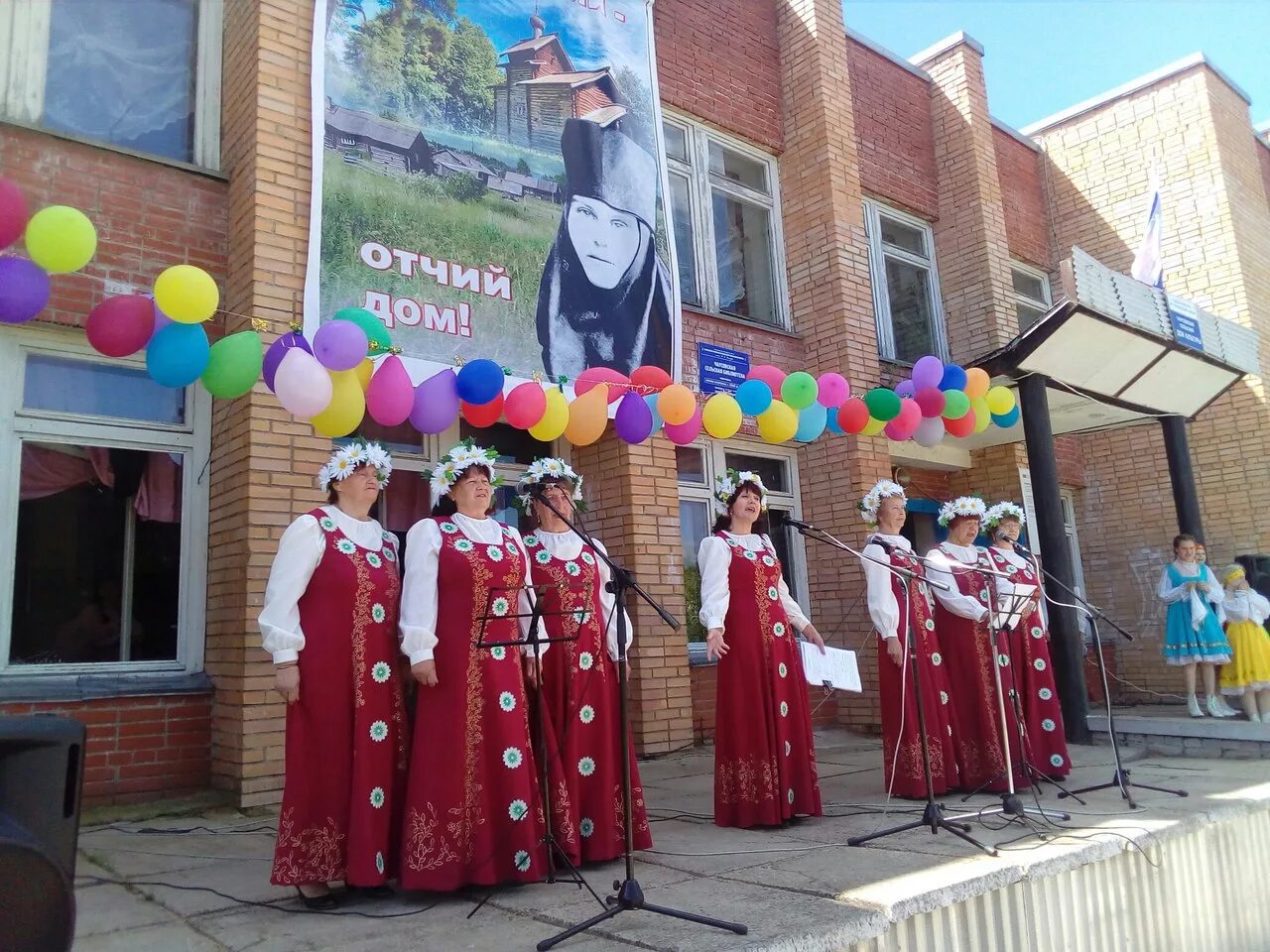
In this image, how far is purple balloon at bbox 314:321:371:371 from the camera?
4.35 metres

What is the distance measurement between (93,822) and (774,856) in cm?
339

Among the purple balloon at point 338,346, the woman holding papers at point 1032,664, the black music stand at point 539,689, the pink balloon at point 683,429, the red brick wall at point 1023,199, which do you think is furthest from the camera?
the red brick wall at point 1023,199

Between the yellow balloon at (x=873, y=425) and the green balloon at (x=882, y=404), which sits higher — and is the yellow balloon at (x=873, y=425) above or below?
below

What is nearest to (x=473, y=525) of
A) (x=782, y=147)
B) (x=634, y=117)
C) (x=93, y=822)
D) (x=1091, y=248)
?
(x=93, y=822)

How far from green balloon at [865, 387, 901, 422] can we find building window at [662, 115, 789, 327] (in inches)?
86.5

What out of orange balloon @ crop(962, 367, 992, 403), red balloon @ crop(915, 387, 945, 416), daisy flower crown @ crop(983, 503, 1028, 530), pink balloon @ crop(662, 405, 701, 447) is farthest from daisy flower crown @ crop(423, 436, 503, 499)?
orange balloon @ crop(962, 367, 992, 403)

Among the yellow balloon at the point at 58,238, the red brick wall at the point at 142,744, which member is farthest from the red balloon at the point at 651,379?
the red brick wall at the point at 142,744

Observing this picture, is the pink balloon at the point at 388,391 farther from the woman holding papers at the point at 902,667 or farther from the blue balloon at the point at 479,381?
the woman holding papers at the point at 902,667

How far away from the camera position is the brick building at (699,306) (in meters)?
5.22

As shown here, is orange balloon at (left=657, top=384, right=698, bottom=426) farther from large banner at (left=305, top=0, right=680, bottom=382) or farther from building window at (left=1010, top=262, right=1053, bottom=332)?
building window at (left=1010, top=262, right=1053, bottom=332)

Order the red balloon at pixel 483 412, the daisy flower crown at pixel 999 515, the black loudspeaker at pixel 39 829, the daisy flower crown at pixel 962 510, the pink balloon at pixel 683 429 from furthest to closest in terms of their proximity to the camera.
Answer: the daisy flower crown at pixel 999 515 → the daisy flower crown at pixel 962 510 → the pink balloon at pixel 683 429 → the red balloon at pixel 483 412 → the black loudspeaker at pixel 39 829

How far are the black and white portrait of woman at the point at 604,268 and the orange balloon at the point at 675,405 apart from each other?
4.16ft

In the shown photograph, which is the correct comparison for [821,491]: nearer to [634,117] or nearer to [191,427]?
[634,117]

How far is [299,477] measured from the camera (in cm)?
546
